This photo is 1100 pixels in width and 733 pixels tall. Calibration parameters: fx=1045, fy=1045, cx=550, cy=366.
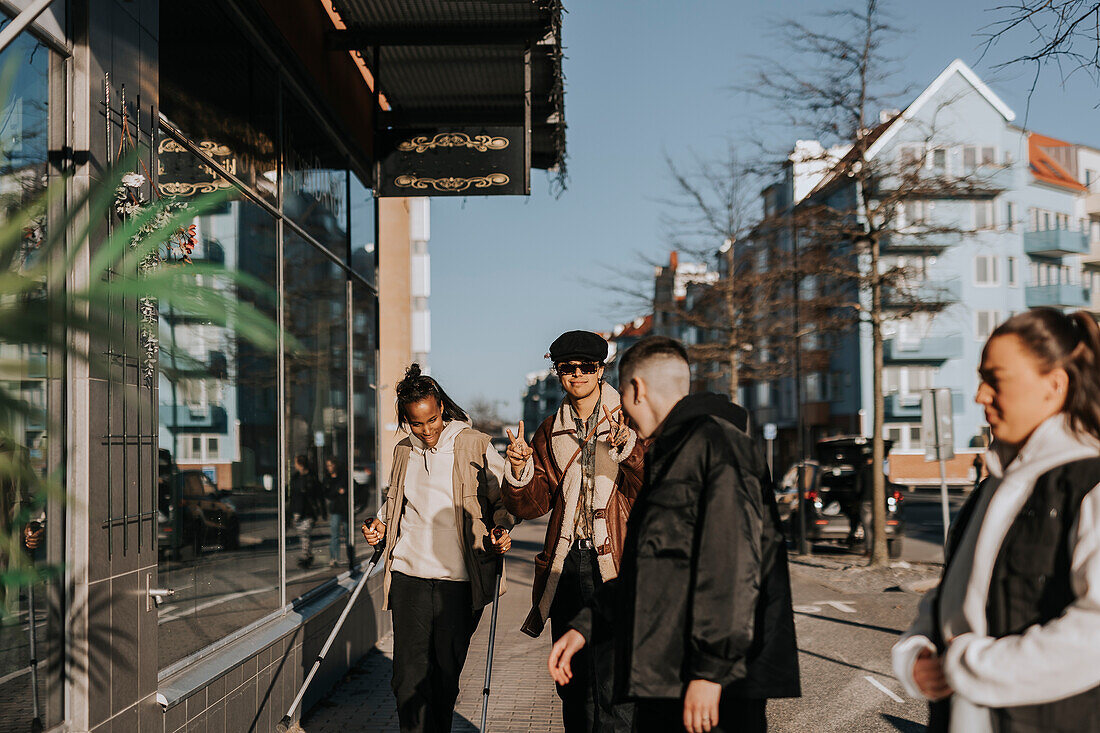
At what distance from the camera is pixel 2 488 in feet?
5.36

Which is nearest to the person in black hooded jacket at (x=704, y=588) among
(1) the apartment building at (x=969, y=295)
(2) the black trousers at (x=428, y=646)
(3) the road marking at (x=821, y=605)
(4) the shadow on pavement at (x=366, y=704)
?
(2) the black trousers at (x=428, y=646)

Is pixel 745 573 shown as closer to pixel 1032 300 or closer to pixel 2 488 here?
pixel 2 488

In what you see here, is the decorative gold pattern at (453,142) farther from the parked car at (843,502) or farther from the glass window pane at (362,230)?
the parked car at (843,502)

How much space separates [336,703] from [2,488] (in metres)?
5.77

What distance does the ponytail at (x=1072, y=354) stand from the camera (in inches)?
85.7

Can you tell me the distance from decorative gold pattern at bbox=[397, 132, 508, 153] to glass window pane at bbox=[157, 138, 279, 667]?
2144mm

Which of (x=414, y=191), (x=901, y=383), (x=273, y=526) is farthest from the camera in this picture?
(x=901, y=383)

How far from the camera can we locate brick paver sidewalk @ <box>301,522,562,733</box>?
6387mm

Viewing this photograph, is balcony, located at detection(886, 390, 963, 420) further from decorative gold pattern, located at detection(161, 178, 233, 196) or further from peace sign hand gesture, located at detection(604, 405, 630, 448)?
peace sign hand gesture, located at detection(604, 405, 630, 448)

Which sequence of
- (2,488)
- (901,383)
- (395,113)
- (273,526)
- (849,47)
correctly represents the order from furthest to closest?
(901,383), (849,47), (395,113), (273,526), (2,488)

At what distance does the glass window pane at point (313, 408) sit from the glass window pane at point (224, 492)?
0.48 meters

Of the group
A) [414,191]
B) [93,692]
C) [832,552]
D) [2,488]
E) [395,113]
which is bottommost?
[832,552]

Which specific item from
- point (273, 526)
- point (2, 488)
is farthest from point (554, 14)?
point (2, 488)

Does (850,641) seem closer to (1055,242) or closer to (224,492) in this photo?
(224,492)
